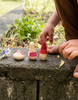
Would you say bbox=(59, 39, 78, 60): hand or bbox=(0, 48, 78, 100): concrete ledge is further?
bbox=(0, 48, 78, 100): concrete ledge

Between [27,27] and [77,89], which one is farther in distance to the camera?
[27,27]

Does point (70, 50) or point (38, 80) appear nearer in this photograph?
point (70, 50)

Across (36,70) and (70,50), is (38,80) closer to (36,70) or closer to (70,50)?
(36,70)

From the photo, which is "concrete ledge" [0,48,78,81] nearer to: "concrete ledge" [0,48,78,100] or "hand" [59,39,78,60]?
"concrete ledge" [0,48,78,100]

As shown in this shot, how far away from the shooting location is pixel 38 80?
40.9 inches

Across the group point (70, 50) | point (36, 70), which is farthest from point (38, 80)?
point (70, 50)

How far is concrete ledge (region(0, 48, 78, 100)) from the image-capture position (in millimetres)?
988

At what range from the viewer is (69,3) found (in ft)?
3.30

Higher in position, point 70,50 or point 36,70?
point 70,50

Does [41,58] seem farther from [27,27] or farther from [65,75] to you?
[27,27]

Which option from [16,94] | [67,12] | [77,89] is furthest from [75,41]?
[16,94]

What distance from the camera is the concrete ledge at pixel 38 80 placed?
99 cm

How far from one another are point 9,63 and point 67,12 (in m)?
0.59

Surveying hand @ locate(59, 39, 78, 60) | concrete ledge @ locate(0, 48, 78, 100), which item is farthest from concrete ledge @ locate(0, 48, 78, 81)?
hand @ locate(59, 39, 78, 60)
